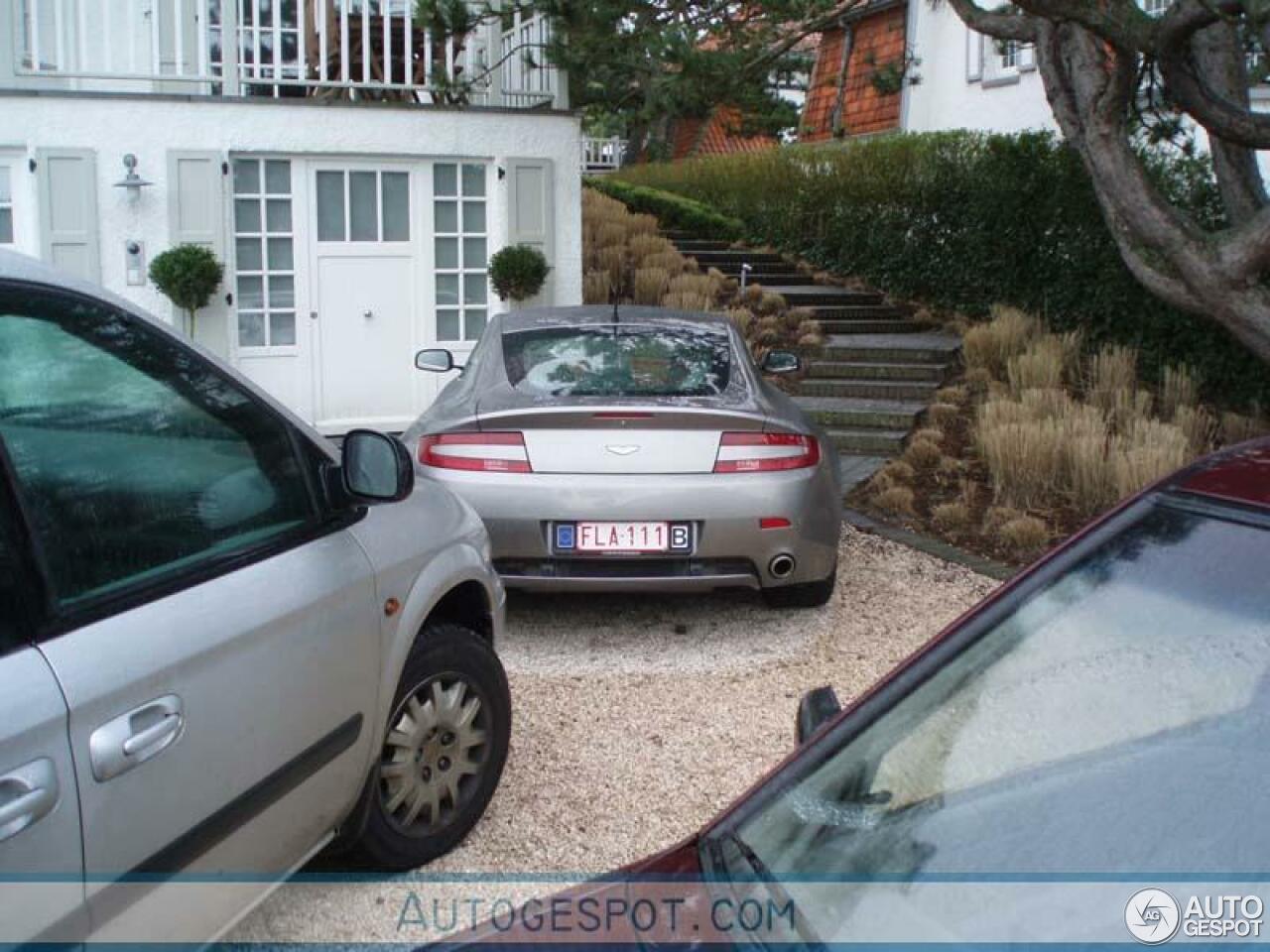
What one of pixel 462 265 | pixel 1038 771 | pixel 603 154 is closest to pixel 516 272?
pixel 462 265

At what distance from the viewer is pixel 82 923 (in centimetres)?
252

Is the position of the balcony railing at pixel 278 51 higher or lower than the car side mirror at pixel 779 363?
higher

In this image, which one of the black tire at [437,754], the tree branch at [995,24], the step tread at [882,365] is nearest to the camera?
the black tire at [437,754]

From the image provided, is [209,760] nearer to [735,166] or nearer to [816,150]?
[816,150]

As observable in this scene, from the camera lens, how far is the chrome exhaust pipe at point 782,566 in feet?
20.5

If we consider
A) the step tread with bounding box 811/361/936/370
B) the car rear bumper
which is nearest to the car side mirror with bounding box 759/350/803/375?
the car rear bumper

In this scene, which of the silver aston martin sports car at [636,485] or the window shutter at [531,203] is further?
the window shutter at [531,203]

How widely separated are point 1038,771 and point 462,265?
1084 centimetres

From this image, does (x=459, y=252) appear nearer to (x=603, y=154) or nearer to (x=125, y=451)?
(x=125, y=451)

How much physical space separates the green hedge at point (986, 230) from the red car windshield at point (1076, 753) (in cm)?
980

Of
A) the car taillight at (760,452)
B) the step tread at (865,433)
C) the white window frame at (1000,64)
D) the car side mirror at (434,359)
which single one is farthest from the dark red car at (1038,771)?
the white window frame at (1000,64)

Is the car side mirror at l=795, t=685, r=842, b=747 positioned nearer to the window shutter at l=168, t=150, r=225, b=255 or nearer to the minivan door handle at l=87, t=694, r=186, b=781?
the minivan door handle at l=87, t=694, r=186, b=781

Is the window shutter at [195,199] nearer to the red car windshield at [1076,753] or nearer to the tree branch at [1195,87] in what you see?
the tree branch at [1195,87]

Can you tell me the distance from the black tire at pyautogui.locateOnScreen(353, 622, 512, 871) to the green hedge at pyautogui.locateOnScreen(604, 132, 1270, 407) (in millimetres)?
8730
